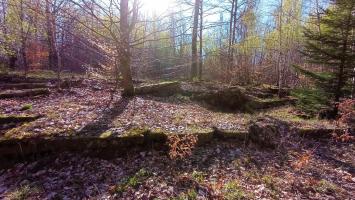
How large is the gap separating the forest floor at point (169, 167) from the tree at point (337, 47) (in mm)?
2497

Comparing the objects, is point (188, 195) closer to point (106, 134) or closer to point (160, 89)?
point (106, 134)

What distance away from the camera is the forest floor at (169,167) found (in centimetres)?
411

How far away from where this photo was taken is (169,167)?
472 centimetres

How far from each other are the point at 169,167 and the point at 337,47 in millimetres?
6684

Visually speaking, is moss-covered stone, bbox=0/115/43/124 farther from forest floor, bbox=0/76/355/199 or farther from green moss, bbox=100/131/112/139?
green moss, bbox=100/131/112/139

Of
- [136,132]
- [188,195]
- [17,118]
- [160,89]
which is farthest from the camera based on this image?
[160,89]

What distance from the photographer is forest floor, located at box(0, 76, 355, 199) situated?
162 inches

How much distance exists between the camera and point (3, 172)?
4766 mm

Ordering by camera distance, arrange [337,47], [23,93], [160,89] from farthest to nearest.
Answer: [160,89], [23,93], [337,47]

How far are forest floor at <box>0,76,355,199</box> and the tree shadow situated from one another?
0.06ft

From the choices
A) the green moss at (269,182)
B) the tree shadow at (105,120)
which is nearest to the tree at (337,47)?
the green moss at (269,182)

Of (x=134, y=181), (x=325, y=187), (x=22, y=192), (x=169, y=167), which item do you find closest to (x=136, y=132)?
(x=169, y=167)

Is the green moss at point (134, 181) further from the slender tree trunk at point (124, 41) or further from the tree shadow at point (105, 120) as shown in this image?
the slender tree trunk at point (124, 41)

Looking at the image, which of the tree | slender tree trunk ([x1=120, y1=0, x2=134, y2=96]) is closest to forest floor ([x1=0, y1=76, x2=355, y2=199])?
slender tree trunk ([x1=120, y1=0, x2=134, y2=96])
